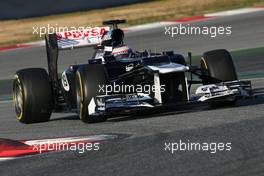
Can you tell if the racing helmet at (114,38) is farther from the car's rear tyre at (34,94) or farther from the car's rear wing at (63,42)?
the car's rear tyre at (34,94)

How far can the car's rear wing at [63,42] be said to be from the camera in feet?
39.0

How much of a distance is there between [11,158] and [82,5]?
66.0 ft

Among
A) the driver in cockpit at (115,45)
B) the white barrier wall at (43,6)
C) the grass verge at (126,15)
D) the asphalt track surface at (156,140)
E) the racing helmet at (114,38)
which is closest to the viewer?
the asphalt track surface at (156,140)

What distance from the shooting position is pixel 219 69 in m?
11.0

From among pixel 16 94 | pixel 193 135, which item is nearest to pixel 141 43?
pixel 16 94

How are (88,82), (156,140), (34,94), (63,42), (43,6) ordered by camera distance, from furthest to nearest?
(43,6) < (63,42) < (34,94) < (88,82) < (156,140)

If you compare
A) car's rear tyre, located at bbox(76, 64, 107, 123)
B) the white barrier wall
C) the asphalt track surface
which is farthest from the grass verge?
car's rear tyre, located at bbox(76, 64, 107, 123)

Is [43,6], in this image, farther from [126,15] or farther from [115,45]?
[115,45]

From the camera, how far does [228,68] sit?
1097cm

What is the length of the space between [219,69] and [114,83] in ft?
4.63

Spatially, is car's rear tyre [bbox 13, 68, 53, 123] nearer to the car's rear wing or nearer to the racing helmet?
the car's rear wing

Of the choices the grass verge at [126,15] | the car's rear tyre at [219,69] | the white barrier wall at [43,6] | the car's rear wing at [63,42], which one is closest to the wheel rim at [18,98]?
the car's rear wing at [63,42]


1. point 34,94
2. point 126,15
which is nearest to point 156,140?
point 34,94

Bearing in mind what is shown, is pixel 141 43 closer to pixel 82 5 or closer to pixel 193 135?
pixel 82 5
